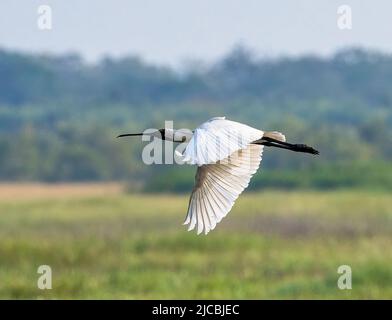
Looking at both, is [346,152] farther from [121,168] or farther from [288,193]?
[288,193]

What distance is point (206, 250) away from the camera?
13898mm

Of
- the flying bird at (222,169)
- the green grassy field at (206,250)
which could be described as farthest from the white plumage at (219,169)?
the green grassy field at (206,250)

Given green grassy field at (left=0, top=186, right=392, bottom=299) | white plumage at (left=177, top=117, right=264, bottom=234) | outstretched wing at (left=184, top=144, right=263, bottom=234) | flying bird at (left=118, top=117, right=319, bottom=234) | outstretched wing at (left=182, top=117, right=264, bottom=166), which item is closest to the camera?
outstretched wing at (left=182, top=117, right=264, bottom=166)

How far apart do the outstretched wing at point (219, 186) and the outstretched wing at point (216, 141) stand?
37 cm

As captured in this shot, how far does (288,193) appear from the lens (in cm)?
2044

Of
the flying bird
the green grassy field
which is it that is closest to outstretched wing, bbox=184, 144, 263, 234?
the flying bird

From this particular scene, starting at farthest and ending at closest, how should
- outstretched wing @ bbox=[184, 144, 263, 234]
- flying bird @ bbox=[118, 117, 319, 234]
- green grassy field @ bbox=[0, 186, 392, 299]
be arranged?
green grassy field @ bbox=[0, 186, 392, 299]
outstretched wing @ bbox=[184, 144, 263, 234]
flying bird @ bbox=[118, 117, 319, 234]

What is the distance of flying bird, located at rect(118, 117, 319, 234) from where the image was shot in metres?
6.16

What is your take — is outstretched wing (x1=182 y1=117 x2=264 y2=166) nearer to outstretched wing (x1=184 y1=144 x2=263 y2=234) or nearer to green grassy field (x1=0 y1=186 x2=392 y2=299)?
outstretched wing (x1=184 y1=144 x2=263 y2=234)

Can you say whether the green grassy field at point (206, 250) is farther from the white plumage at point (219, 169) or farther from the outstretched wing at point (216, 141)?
the outstretched wing at point (216, 141)

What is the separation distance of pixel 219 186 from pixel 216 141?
838 millimetres
